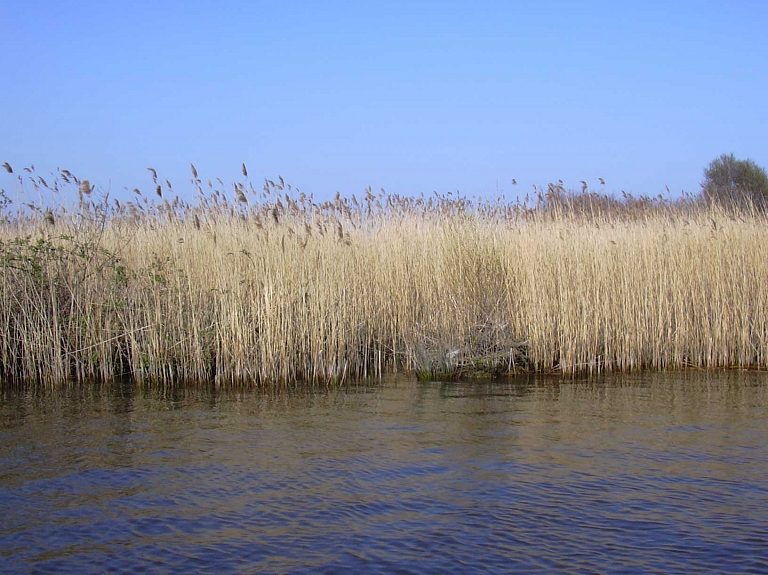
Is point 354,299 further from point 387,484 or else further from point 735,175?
point 735,175

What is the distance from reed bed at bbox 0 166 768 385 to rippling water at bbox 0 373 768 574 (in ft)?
2.66

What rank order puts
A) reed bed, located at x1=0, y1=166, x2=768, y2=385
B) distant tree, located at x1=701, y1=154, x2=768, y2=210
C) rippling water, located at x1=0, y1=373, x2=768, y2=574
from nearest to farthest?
1. rippling water, located at x1=0, y1=373, x2=768, y2=574
2. reed bed, located at x1=0, y1=166, x2=768, y2=385
3. distant tree, located at x1=701, y1=154, x2=768, y2=210

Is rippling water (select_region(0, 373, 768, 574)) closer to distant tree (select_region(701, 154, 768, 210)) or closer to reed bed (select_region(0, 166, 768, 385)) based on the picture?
reed bed (select_region(0, 166, 768, 385))

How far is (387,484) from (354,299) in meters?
3.28

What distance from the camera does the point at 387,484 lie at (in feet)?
12.1

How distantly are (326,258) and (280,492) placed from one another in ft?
11.6

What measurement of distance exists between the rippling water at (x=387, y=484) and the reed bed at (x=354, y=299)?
81cm

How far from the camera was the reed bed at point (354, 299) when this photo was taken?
650 cm

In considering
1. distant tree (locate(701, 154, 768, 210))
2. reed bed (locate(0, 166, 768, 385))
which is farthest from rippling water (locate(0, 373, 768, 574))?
distant tree (locate(701, 154, 768, 210))

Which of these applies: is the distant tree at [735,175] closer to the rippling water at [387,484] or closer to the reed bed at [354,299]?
the reed bed at [354,299]

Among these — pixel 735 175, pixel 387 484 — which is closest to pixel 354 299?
pixel 387 484

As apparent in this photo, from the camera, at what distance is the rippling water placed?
287cm

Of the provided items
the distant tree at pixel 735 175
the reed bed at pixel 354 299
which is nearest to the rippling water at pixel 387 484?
the reed bed at pixel 354 299

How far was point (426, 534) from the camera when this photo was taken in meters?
3.07
